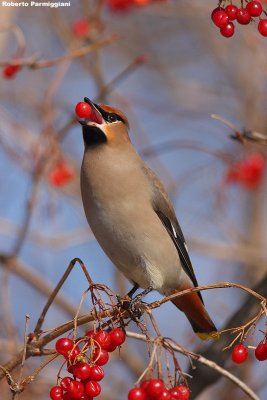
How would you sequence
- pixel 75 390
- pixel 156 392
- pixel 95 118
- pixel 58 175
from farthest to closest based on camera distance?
1. pixel 58 175
2. pixel 95 118
3. pixel 75 390
4. pixel 156 392

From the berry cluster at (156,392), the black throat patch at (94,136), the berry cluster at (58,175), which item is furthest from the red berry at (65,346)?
the berry cluster at (58,175)

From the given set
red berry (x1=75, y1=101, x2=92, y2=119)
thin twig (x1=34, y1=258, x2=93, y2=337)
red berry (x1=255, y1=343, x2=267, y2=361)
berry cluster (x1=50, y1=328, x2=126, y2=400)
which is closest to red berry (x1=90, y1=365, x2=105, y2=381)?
berry cluster (x1=50, y1=328, x2=126, y2=400)

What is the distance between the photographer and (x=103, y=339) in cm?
248

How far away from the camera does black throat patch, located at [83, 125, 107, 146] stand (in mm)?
3956

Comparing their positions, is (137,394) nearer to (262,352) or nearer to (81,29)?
(262,352)

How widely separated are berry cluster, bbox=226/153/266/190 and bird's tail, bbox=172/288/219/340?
49.2 inches

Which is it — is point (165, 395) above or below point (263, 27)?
below

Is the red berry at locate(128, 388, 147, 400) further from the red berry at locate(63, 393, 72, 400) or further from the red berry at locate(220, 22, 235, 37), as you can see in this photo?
the red berry at locate(220, 22, 235, 37)

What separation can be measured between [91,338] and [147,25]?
248 inches

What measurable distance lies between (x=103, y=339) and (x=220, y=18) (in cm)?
118

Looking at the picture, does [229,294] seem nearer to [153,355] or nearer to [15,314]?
[15,314]

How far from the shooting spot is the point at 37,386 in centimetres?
413

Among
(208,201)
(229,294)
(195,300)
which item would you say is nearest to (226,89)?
(208,201)

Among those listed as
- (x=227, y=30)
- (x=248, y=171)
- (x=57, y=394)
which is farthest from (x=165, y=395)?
(x=248, y=171)
